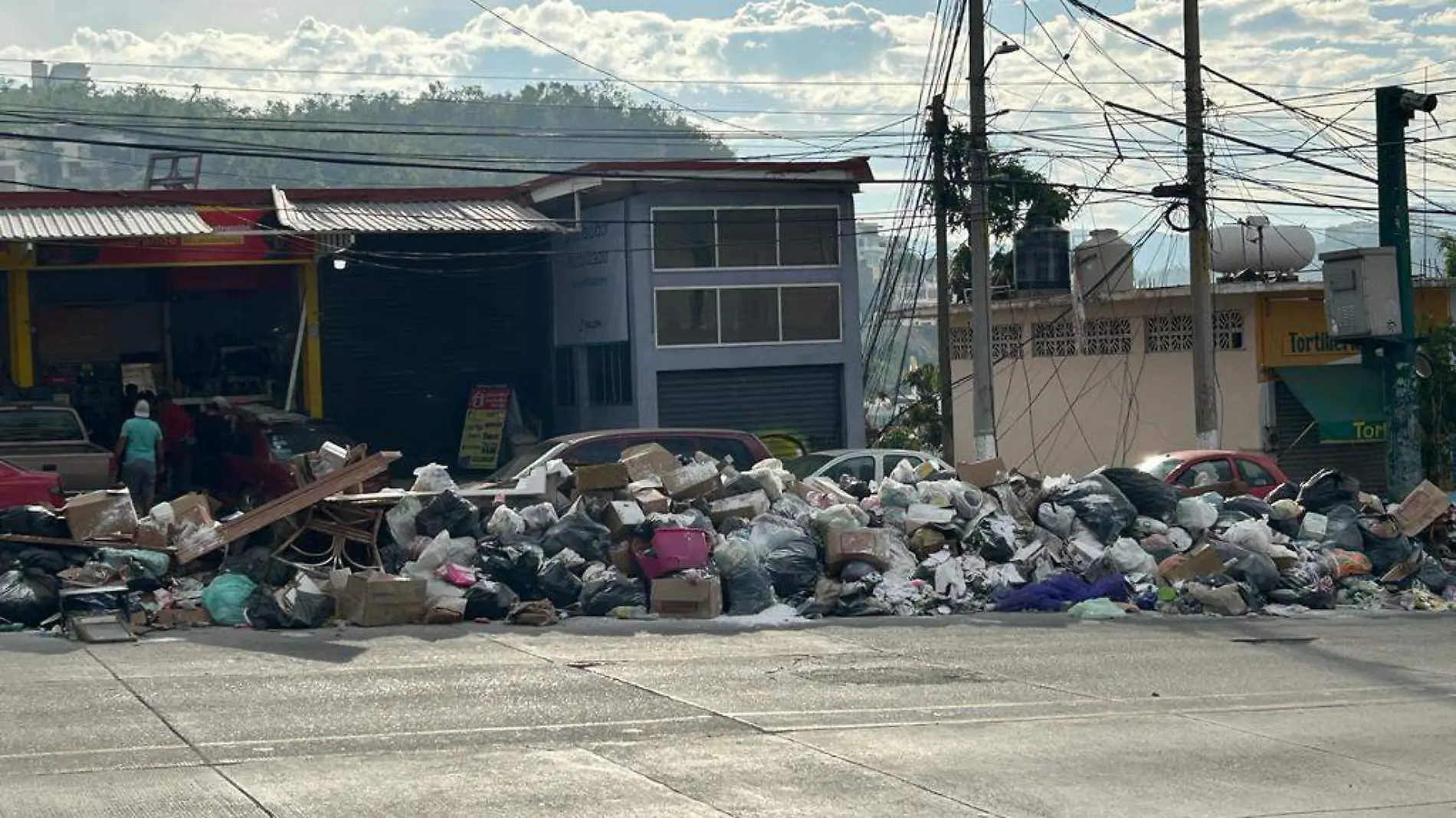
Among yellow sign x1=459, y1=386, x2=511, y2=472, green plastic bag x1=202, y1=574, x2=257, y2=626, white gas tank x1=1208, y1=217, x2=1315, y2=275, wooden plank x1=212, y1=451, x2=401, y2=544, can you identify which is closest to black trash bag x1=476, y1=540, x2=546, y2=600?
wooden plank x1=212, y1=451, x2=401, y2=544

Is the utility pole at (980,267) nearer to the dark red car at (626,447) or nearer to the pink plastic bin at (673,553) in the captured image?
the dark red car at (626,447)

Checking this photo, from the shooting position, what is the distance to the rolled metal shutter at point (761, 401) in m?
33.0

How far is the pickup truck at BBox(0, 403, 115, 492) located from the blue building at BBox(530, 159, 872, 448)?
11.2 metres

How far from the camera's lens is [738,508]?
1833cm

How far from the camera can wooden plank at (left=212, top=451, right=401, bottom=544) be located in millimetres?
16469

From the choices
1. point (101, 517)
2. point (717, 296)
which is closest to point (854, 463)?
point (101, 517)

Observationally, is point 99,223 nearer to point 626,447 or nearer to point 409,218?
point 409,218

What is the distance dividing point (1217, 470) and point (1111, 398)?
12.2m

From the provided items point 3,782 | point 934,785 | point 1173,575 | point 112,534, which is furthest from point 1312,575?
point 3,782

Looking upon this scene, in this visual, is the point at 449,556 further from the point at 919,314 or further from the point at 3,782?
the point at 919,314

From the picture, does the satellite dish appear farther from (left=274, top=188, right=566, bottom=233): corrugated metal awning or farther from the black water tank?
(left=274, top=188, right=566, bottom=233): corrugated metal awning

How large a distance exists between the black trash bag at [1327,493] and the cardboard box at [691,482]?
287 inches

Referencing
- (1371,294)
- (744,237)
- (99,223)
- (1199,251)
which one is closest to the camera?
(1371,294)

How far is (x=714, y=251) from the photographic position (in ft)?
109
